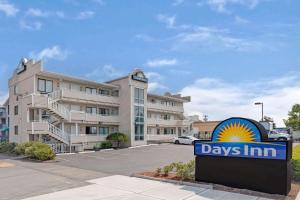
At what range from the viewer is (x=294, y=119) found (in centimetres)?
6750

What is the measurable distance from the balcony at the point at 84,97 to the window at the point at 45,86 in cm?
119

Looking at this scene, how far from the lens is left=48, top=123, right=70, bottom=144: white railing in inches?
1091

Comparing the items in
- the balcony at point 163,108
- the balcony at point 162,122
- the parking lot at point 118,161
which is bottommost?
the parking lot at point 118,161

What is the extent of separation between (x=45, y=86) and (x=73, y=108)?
3.97 metres

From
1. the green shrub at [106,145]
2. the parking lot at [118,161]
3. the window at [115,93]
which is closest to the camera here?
the parking lot at [118,161]

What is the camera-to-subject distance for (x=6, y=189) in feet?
38.4

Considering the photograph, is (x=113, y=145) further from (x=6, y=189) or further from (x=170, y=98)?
(x=6, y=189)

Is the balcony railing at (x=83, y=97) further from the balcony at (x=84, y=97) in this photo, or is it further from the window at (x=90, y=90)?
the window at (x=90, y=90)

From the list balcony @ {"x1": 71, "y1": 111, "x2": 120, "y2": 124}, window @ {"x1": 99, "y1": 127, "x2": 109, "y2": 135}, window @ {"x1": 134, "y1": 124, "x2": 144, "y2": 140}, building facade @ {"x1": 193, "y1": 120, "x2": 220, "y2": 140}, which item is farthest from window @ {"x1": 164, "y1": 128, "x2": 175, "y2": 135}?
window @ {"x1": 99, "y1": 127, "x2": 109, "y2": 135}

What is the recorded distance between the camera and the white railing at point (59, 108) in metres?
28.2

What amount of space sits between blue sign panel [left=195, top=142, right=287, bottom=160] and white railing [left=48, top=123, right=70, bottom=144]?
736 inches

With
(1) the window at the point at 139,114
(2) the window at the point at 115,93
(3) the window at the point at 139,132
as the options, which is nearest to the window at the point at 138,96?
(1) the window at the point at 139,114

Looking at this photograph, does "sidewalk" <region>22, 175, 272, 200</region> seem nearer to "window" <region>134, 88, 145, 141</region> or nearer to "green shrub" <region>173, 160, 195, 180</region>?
"green shrub" <region>173, 160, 195, 180</region>

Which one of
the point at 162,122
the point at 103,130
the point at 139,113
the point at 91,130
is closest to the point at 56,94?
the point at 91,130
